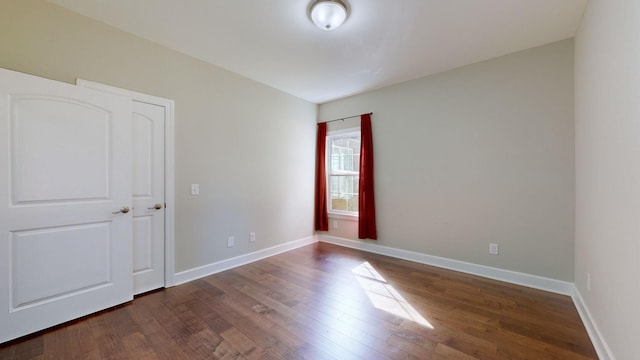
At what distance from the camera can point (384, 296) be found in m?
2.55

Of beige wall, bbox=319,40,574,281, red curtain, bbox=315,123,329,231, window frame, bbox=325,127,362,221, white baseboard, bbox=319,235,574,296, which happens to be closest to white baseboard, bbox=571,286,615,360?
white baseboard, bbox=319,235,574,296

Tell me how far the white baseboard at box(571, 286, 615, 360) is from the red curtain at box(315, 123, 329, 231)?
128 inches

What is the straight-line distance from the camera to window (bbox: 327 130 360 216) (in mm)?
4430

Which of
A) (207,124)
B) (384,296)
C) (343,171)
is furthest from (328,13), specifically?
(343,171)

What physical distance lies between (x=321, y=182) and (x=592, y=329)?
3.62 metres

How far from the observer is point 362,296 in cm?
256

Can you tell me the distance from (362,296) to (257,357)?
1236mm

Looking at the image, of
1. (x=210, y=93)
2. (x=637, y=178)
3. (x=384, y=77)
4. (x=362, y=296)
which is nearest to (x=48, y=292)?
(x=210, y=93)

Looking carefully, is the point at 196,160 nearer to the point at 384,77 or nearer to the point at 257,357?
the point at 257,357

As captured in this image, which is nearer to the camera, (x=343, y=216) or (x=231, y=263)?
(x=231, y=263)

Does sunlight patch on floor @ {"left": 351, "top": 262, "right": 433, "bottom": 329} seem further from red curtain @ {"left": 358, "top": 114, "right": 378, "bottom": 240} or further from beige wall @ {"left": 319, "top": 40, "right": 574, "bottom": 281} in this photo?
beige wall @ {"left": 319, "top": 40, "right": 574, "bottom": 281}

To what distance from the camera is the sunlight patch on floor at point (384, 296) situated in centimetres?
220

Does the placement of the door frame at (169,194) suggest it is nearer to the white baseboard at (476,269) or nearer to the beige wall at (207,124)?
the beige wall at (207,124)

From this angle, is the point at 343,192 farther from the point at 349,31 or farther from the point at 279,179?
the point at 349,31
